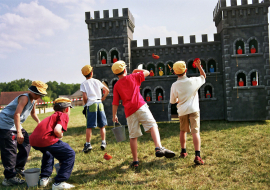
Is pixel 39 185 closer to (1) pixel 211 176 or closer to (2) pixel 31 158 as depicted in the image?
(2) pixel 31 158

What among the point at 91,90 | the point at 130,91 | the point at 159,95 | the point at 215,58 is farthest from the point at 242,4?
the point at 130,91

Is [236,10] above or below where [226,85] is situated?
above

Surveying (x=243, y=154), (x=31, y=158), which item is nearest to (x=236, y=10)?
(x=243, y=154)

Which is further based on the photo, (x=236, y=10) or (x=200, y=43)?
(x=200, y=43)

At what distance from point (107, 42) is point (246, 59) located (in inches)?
323

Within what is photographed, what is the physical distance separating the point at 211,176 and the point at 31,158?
4800 millimetres

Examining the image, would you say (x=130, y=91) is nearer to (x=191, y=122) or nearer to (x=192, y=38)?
(x=191, y=122)

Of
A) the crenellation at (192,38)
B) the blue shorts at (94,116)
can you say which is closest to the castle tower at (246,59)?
the crenellation at (192,38)

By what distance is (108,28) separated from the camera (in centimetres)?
1277

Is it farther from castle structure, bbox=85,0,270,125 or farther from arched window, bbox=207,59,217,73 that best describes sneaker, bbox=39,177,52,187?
arched window, bbox=207,59,217,73

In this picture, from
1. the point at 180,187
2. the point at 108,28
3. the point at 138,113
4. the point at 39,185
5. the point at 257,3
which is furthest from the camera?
the point at 108,28

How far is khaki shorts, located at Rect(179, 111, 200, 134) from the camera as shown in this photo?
4.64 m

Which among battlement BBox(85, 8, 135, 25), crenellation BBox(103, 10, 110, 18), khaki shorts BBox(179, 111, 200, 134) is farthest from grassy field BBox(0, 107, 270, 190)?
crenellation BBox(103, 10, 110, 18)

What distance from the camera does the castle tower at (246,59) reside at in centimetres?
1183
